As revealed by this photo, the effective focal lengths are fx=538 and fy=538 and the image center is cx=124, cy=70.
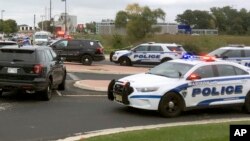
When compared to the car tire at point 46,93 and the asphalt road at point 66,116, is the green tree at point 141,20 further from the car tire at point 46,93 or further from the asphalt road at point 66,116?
the car tire at point 46,93

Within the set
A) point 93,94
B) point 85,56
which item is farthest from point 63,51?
point 93,94

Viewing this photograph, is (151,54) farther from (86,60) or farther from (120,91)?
(120,91)

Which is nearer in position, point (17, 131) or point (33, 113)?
point (17, 131)

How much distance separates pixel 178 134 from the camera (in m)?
9.80

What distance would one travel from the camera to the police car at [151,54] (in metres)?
33.8

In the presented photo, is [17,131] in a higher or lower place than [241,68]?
lower

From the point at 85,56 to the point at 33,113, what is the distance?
20557 mm

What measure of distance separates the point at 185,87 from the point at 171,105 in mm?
573

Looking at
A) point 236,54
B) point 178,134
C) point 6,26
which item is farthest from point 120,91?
point 6,26

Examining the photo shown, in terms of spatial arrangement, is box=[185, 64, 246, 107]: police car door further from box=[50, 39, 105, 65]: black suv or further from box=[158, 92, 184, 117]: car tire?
box=[50, 39, 105, 65]: black suv

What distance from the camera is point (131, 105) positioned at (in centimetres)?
1298

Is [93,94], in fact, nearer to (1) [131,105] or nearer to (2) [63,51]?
(1) [131,105]

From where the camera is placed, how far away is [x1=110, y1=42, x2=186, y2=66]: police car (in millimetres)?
33812

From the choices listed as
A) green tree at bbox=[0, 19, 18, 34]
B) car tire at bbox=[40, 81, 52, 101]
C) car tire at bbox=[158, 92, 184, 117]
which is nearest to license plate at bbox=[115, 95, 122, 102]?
car tire at bbox=[158, 92, 184, 117]
